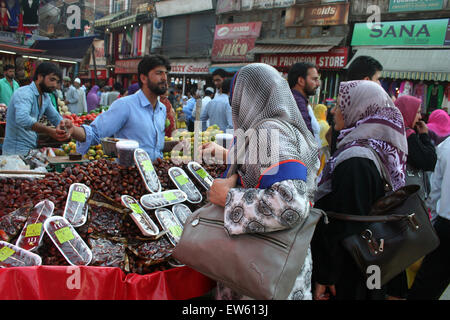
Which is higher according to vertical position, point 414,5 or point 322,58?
point 414,5

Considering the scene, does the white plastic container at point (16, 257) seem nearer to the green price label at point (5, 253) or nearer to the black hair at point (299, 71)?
the green price label at point (5, 253)

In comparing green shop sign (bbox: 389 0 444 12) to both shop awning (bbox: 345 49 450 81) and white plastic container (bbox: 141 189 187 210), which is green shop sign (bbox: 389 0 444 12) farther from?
white plastic container (bbox: 141 189 187 210)

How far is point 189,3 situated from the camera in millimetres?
18766

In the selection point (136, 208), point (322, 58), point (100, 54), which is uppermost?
point (100, 54)

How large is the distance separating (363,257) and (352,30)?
1197 centimetres

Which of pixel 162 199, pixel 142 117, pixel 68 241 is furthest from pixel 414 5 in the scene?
pixel 68 241

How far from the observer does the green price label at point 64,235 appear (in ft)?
5.47

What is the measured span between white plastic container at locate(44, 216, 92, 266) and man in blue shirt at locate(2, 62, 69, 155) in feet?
6.80

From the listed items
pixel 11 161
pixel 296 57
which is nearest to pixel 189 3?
pixel 296 57

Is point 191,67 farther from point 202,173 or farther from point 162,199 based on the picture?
point 162,199

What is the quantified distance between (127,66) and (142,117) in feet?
75.8

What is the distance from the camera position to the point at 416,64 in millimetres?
9555

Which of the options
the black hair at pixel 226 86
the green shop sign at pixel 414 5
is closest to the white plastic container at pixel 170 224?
the black hair at pixel 226 86
